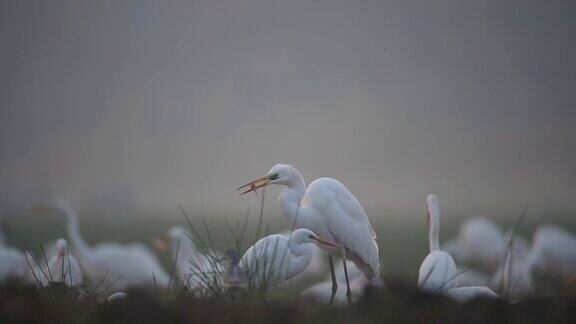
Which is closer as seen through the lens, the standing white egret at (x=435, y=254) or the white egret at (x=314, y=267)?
the standing white egret at (x=435, y=254)

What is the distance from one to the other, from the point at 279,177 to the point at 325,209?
24.0 inches

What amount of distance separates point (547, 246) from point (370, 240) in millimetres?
12136

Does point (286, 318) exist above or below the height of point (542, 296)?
above

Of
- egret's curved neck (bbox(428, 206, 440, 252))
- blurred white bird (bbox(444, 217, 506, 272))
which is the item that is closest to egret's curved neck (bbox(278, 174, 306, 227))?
egret's curved neck (bbox(428, 206, 440, 252))

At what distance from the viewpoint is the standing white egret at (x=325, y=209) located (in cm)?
820

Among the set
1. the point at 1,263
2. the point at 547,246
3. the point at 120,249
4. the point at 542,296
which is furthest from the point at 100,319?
the point at 547,246

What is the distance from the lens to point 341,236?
8.38 metres

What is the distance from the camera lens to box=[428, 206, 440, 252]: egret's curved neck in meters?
10.4

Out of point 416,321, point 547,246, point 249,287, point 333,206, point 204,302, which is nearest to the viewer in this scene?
point 416,321

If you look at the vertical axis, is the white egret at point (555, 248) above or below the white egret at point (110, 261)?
below

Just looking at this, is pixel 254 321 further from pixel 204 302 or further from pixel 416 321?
pixel 416 321

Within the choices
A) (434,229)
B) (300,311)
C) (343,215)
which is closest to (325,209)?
(343,215)

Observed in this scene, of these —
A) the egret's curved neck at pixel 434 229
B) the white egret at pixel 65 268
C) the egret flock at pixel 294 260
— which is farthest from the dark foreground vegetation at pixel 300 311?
the egret's curved neck at pixel 434 229

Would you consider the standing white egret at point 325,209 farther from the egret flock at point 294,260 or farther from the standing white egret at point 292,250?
the standing white egret at point 292,250
